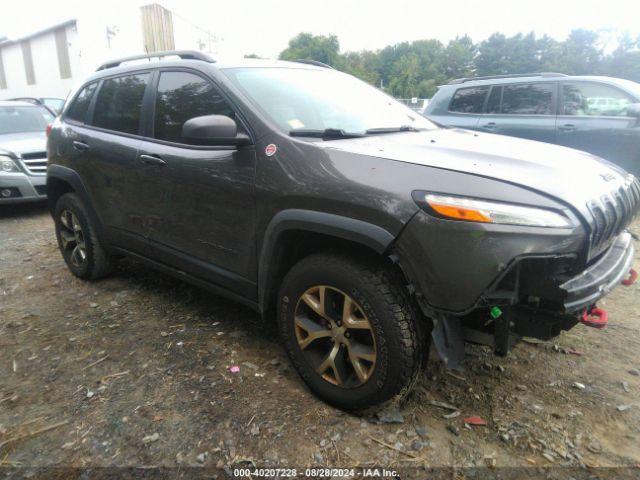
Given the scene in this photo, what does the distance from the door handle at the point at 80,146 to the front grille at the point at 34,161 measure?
3.54 metres

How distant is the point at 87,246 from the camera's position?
3867 millimetres

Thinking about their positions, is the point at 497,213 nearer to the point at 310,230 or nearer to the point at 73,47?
the point at 310,230

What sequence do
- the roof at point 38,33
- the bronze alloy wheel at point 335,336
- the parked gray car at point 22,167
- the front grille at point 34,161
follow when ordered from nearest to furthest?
1. the bronze alloy wheel at point 335,336
2. the parked gray car at point 22,167
3. the front grille at point 34,161
4. the roof at point 38,33

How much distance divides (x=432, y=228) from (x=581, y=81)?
5.33 metres

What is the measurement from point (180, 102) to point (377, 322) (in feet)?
6.09

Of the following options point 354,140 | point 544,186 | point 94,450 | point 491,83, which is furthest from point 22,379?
point 491,83

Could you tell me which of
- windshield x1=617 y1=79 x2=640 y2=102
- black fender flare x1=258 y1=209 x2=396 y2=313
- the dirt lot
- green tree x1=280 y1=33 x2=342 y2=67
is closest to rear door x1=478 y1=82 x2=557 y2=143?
windshield x1=617 y1=79 x2=640 y2=102

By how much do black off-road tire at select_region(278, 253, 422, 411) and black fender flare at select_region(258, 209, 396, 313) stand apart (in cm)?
14

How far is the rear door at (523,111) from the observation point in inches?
241

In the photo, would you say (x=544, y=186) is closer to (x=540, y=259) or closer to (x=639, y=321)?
(x=540, y=259)

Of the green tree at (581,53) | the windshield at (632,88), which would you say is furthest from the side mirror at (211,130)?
the green tree at (581,53)

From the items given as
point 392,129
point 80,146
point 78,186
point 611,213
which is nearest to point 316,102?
point 392,129

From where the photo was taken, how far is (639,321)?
320 centimetres

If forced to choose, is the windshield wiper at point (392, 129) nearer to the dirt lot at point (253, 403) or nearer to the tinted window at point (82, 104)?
the dirt lot at point (253, 403)
